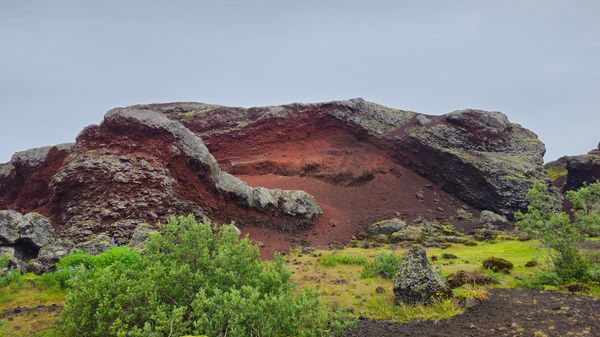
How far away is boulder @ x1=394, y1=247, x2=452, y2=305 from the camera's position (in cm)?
1355

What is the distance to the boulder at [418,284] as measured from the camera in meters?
13.6

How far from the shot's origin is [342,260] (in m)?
21.7

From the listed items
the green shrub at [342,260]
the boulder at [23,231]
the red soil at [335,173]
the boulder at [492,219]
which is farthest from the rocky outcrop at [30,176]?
the boulder at [492,219]

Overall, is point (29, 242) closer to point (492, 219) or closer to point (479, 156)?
point (492, 219)

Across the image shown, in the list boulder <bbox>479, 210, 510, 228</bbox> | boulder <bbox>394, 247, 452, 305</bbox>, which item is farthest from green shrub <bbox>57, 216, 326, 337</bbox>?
boulder <bbox>479, 210, 510, 228</bbox>

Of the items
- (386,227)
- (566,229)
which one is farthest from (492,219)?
(566,229)

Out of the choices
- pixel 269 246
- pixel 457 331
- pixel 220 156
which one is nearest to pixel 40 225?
pixel 269 246

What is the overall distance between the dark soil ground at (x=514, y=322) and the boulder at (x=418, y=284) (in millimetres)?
1602

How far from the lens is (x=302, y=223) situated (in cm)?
3200

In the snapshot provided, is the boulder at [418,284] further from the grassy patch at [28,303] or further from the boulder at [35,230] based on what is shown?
the boulder at [35,230]

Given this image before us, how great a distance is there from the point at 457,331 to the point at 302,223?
2206 centimetres

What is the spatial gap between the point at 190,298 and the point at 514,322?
843 centimetres

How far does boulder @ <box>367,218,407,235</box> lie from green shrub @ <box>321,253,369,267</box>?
1046cm

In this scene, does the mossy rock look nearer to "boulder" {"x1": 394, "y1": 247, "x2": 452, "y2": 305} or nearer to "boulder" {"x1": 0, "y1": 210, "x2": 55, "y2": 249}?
"boulder" {"x1": 394, "y1": 247, "x2": 452, "y2": 305}
